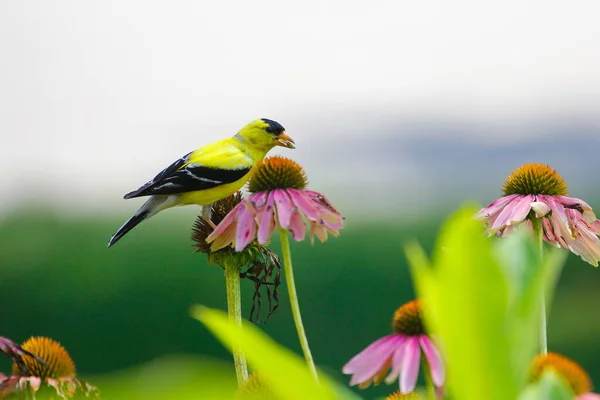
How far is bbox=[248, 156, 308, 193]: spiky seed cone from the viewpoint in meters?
0.69

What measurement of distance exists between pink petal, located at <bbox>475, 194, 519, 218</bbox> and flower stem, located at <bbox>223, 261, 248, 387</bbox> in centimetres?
23

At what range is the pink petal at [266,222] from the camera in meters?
0.56

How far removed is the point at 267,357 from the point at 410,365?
1.10 feet

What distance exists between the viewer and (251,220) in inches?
23.1

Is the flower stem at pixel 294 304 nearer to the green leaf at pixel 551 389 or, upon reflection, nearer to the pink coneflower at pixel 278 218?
the pink coneflower at pixel 278 218

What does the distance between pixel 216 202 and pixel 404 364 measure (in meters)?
0.52

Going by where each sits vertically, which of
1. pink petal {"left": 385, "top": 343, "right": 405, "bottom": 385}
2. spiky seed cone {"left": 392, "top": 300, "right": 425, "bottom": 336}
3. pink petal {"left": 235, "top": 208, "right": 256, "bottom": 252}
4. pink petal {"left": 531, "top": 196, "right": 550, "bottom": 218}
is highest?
pink petal {"left": 531, "top": 196, "right": 550, "bottom": 218}

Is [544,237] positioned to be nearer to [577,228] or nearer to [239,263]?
[577,228]

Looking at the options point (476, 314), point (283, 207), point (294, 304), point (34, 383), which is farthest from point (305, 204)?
point (476, 314)

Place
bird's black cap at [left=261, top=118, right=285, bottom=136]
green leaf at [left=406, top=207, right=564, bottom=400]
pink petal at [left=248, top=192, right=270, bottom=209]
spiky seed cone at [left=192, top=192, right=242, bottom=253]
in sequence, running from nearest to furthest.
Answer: green leaf at [left=406, top=207, right=564, bottom=400], pink petal at [left=248, top=192, right=270, bottom=209], spiky seed cone at [left=192, top=192, right=242, bottom=253], bird's black cap at [left=261, top=118, right=285, bottom=136]

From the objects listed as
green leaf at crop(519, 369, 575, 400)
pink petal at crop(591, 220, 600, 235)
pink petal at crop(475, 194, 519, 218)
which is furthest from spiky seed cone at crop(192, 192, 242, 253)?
green leaf at crop(519, 369, 575, 400)

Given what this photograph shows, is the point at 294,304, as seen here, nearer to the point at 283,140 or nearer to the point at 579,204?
the point at 579,204

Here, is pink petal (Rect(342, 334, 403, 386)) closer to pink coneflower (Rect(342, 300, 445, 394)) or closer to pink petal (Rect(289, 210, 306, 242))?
pink coneflower (Rect(342, 300, 445, 394))

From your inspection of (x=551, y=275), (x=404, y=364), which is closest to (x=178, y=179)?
(x=404, y=364)
